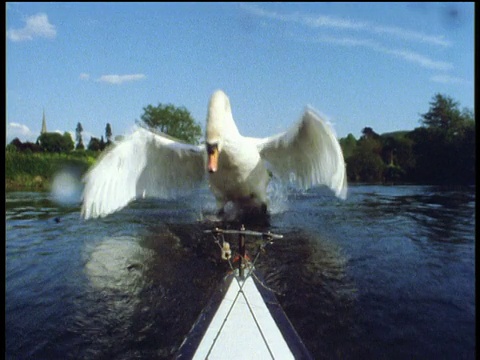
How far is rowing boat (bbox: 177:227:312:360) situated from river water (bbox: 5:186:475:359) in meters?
0.54

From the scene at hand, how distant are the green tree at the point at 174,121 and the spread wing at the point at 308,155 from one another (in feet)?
143

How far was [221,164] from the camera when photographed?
8.11 meters

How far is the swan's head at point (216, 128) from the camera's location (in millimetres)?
7406

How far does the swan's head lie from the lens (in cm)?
741

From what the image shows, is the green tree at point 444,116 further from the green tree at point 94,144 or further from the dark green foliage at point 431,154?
the green tree at point 94,144

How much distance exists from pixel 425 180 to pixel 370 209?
25693mm

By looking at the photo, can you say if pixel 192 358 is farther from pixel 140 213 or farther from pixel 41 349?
pixel 140 213

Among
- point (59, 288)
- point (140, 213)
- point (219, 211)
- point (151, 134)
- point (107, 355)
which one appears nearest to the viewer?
point (107, 355)

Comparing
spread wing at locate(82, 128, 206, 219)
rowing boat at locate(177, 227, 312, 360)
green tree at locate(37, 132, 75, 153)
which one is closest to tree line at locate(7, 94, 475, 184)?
green tree at locate(37, 132, 75, 153)

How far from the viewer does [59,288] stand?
18.2 feet

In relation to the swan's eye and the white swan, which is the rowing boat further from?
the white swan

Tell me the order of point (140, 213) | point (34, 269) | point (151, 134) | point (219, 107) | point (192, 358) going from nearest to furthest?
point (192, 358) < point (34, 269) < point (219, 107) < point (151, 134) < point (140, 213)

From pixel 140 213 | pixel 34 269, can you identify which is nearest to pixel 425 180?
pixel 140 213

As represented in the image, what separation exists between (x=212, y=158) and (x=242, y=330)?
451 cm
